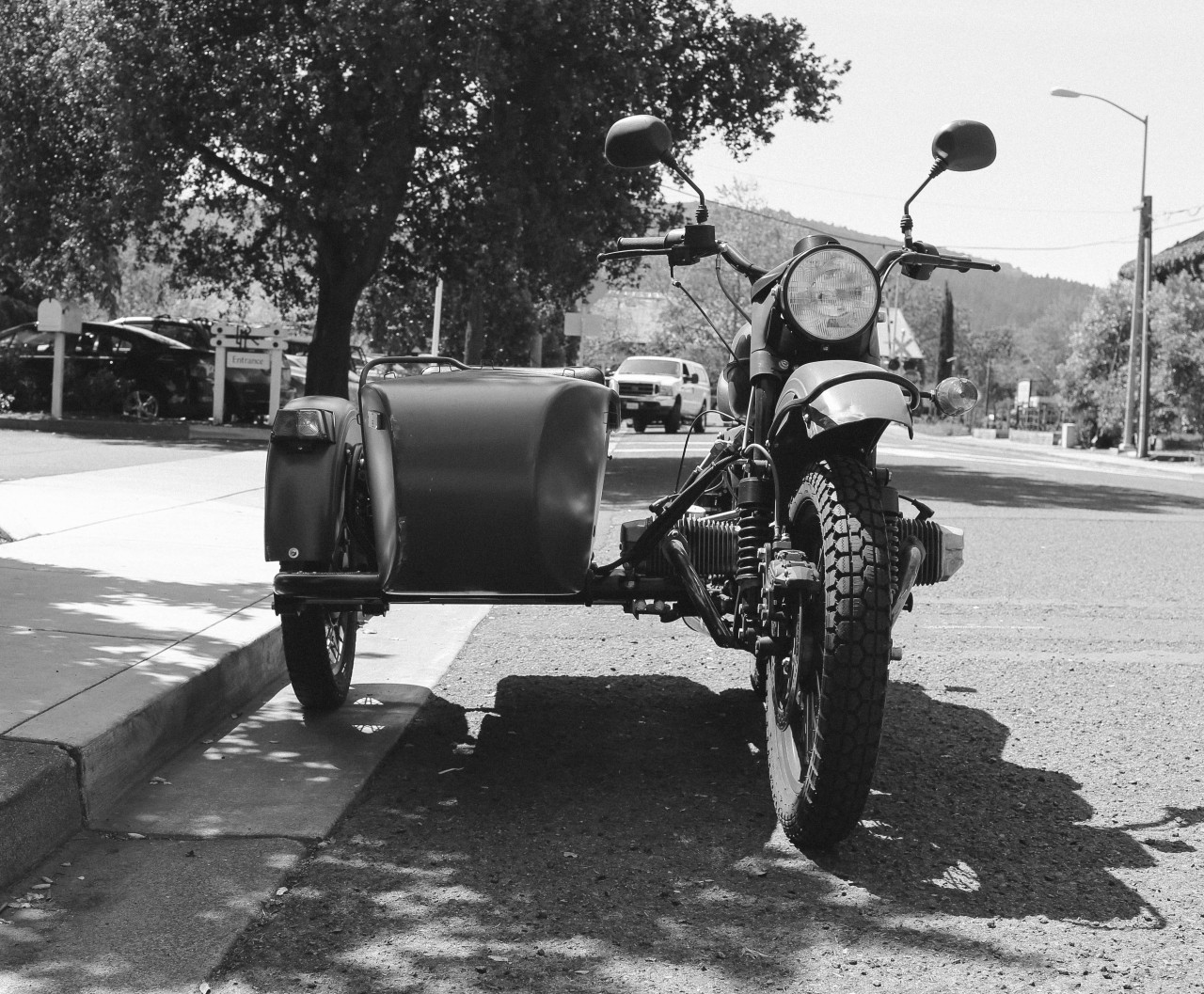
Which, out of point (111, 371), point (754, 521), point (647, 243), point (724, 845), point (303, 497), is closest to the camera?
point (724, 845)

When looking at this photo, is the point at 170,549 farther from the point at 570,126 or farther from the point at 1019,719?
the point at 570,126

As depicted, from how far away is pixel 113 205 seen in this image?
1983 centimetres

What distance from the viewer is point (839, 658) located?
11.3 ft

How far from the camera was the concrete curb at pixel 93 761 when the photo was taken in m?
3.54

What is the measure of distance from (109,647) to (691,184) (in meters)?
2.72

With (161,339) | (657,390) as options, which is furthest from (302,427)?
(657,390)

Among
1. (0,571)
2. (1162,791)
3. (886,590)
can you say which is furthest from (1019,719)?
(0,571)

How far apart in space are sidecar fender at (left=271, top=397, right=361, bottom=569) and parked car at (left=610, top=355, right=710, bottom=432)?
25915 mm

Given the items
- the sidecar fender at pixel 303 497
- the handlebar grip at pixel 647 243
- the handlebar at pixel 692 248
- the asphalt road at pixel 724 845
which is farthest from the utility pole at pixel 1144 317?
the sidecar fender at pixel 303 497

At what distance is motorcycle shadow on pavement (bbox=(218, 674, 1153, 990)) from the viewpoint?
3.10 meters

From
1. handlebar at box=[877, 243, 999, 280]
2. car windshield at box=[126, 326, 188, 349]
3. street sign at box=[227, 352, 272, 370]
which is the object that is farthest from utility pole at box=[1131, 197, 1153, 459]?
handlebar at box=[877, 243, 999, 280]

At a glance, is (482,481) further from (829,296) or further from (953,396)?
(953,396)

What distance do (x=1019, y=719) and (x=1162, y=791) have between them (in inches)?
38.2

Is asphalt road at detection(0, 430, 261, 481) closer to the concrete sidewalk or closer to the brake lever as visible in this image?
the concrete sidewalk
